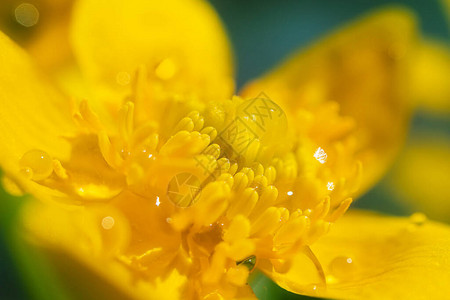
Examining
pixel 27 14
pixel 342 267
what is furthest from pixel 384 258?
pixel 27 14

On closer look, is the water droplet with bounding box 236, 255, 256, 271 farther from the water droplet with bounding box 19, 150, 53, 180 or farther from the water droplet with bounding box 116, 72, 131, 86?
the water droplet with bounding box 116, 72, 131, 86

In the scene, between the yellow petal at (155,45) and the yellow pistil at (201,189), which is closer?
the yellow pistil at (201,189)

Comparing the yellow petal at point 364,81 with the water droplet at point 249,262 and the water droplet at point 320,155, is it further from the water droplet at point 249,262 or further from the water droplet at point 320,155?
the water droplet at point 249,262

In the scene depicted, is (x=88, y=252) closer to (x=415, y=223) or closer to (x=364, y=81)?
(x=415, y=223)

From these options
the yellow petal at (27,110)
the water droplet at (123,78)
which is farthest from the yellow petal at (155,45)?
the yellow petal at (27,110)

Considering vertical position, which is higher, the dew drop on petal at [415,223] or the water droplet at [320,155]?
the water droplet at [320,155]

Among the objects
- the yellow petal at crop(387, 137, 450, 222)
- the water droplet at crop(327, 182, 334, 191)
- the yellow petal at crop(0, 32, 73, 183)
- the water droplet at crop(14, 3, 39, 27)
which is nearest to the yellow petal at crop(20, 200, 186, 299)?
the yellow petal at crop(0, 32, 73, 183)
